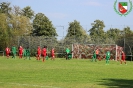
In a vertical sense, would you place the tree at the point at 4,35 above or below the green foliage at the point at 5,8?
below

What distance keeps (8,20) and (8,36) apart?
38.5ft

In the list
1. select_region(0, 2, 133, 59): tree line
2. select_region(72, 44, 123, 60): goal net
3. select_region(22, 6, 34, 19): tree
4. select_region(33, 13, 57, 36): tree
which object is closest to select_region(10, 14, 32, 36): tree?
select_region(0, 2, 133, 59): tree line

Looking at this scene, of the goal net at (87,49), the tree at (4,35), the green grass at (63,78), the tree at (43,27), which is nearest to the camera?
the green grass at (63,78)

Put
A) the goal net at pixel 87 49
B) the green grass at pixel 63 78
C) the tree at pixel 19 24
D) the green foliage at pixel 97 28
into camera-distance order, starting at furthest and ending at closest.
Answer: the green foliage at pixel 97 28 → the tree at pixel 19 24 → the goal net at pixel 87 49 → the green grass at pixel 63 78

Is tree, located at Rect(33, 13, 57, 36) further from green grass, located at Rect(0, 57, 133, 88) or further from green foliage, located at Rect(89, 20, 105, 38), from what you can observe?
green grass, located at Rect(0, 57, 133, 88)

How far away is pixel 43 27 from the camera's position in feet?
266

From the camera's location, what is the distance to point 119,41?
183ft

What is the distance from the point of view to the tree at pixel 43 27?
80688mm

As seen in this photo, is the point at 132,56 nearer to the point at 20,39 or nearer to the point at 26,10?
the point at 20,39

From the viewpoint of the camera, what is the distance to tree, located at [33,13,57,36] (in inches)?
3177

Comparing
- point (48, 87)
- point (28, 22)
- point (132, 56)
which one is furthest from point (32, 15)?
point (48, 87)

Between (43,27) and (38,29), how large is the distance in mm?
1724

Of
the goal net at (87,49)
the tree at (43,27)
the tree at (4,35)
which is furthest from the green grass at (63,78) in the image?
the tree at (43,27)

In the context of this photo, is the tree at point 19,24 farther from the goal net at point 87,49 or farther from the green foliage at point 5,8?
the goal net at point 87,49
